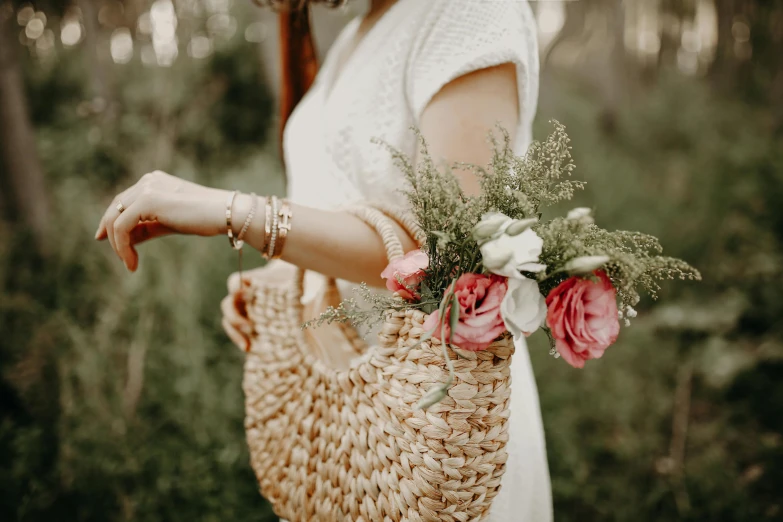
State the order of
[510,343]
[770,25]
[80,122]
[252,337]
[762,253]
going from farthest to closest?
1. [770,25]
2. [80,122]
3. [762,253]
4. [252,337]
5. [510,343]

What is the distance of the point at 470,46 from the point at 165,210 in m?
0.62

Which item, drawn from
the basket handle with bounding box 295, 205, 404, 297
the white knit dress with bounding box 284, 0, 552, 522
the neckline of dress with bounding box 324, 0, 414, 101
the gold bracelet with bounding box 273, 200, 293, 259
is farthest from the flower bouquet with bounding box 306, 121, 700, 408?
the neckline of dress with bounding box 324, 0, 414, 101

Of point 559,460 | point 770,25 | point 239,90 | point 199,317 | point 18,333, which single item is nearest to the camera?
point 18,333

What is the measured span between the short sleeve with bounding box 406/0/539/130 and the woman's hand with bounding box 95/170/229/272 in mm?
432

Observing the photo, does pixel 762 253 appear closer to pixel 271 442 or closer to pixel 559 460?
pixel 559 460

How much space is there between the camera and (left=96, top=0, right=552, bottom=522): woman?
96cm

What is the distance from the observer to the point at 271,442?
1217 mm

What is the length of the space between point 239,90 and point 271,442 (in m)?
6.69

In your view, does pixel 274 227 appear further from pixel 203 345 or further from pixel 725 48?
pixel 725 48

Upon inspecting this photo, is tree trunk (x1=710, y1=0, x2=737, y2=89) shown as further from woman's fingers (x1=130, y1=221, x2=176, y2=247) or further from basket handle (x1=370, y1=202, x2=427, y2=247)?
woman's fingers (x1=130, y1=221, x2=176, y2=247)

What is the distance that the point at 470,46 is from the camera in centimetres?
103

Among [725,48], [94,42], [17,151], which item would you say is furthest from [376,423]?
[725,48]

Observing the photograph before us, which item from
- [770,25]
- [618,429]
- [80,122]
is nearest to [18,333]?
[618,429]

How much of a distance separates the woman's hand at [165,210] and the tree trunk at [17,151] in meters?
2.88
